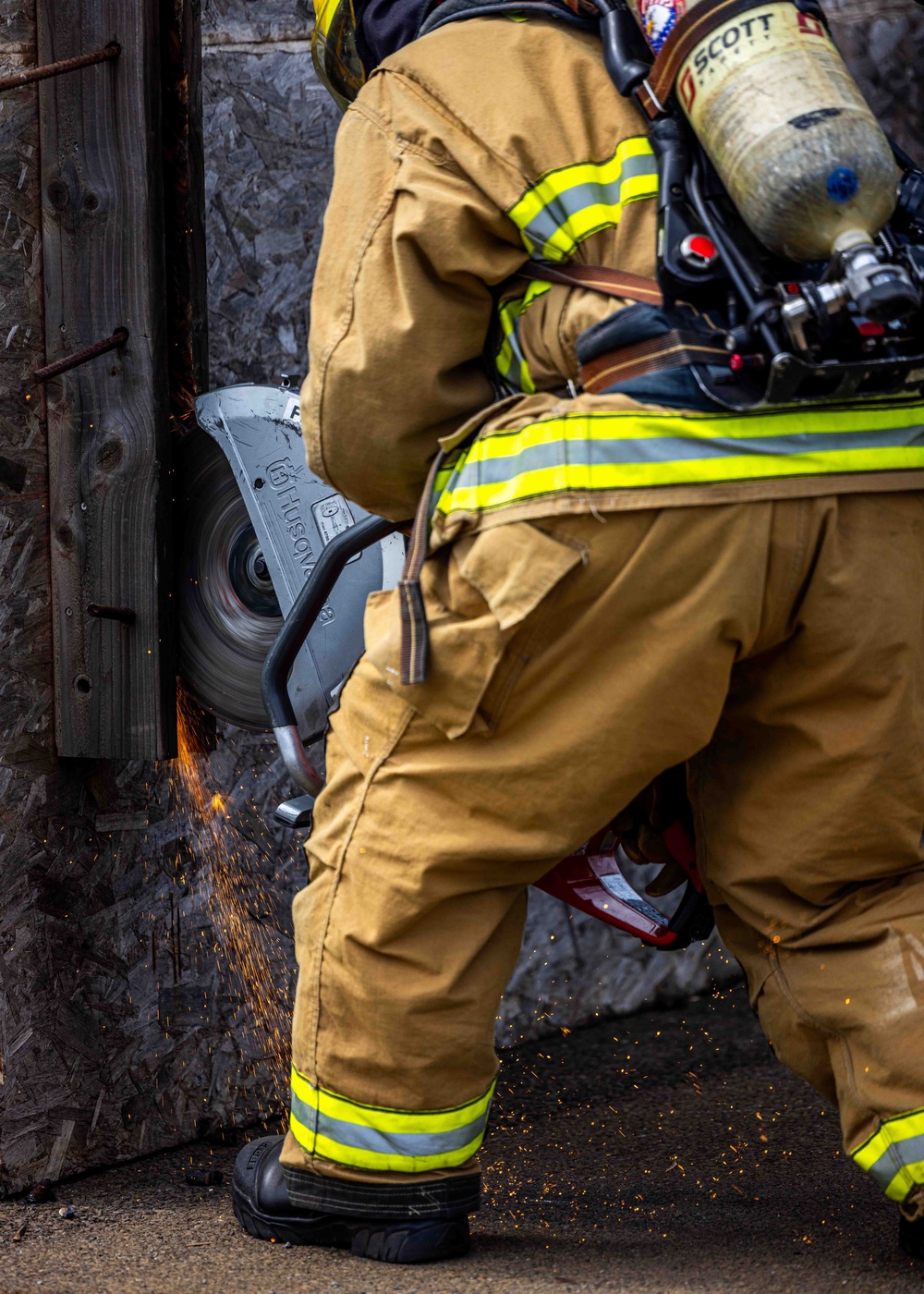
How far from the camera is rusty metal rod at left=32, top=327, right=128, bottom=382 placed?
243 cm

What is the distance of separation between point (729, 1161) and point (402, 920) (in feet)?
3.85

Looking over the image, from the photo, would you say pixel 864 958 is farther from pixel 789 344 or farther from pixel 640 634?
pixel 789 344

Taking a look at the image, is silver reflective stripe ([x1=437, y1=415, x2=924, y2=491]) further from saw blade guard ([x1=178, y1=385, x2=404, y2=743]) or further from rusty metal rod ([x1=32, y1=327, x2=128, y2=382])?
rusty metal rod ([x1=32, y1=327, x2=128, y2=382])

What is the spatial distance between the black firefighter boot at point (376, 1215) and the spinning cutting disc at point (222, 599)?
84cm

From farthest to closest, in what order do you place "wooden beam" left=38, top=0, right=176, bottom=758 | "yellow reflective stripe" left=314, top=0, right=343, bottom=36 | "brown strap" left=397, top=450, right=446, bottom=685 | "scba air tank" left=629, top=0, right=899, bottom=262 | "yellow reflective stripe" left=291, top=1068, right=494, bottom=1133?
"wooden beam" left=38, top=0, right=176, bottom=758 < "yellow reflective stripe" left=314, top=0, right=343, bottom=36 < "yellow reflective stripe" left=291, top=1068, right=494, bottom=1133 < "brown strap" left=397, top=450, right=446, bottom=685 < "scba air tank" left=629, top=0, right=899, bottom=262

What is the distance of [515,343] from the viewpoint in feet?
6.30

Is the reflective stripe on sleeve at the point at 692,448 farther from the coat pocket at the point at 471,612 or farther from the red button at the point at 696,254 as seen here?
the red button at the point at 696,254

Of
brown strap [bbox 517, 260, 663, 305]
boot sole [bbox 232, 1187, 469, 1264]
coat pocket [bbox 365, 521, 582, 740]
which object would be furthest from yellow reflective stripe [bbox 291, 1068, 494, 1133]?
brown strap [bbox 517, 260, 663, 305]

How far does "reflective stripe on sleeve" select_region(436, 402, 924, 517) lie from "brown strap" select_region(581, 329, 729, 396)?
2.3 inches

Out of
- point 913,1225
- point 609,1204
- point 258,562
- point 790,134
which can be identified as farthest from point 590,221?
point 609,1204

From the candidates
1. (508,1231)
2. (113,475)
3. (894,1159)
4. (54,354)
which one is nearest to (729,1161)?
(508,1231)

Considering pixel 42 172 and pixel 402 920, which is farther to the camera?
pixel 42 172

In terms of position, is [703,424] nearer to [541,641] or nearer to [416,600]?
[541,641]

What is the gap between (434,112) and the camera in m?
1.85
